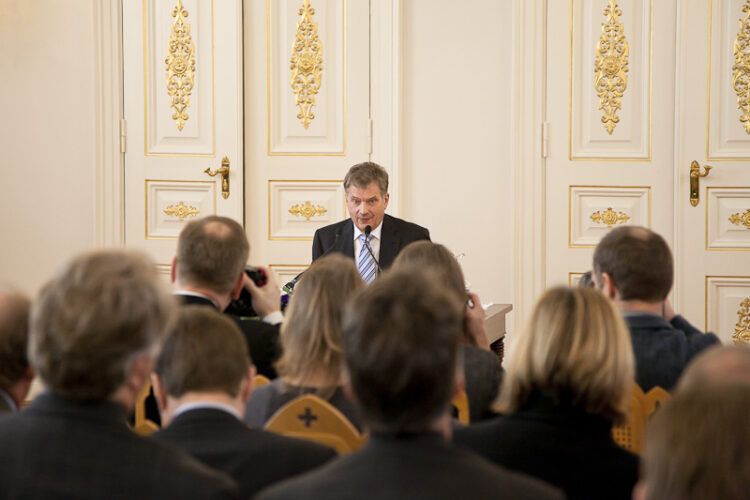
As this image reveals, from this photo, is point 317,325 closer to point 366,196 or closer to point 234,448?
point 234,448

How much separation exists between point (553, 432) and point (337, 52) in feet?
15.4

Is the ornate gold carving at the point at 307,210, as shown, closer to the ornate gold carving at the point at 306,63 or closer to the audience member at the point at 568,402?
the ornate gold carving at the point at 306,63

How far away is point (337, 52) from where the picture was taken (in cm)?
612

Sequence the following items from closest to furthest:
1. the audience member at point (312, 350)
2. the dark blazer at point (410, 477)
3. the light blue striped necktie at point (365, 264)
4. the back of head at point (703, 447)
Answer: the back of head at point (703, 447), the dark blazer at point (410, 477), the audience member at point (312, 350), the light blue striped necktie at point (365, 264)

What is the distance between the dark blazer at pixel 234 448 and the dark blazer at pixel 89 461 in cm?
22

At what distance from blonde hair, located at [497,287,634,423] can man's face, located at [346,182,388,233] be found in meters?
2.71

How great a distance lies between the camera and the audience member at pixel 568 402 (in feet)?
5.58

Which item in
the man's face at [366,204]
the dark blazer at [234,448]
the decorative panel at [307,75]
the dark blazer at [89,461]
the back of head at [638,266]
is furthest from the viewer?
the decorative panel at [307,75]

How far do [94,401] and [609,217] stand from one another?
16.0 ft

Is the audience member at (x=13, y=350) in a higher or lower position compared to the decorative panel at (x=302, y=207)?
lower

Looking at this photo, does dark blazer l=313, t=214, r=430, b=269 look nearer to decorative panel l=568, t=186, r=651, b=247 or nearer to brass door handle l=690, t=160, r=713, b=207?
decorative panel l=568, t=186, r=651, b=247

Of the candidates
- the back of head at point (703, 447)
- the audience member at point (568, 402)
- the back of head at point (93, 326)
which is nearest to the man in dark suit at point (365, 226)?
the audience member at point (568, 402)

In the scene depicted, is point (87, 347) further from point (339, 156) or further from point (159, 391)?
point (339, 156)

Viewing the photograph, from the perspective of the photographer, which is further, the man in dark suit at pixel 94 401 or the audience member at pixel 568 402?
the audience member at pixel 568 402
